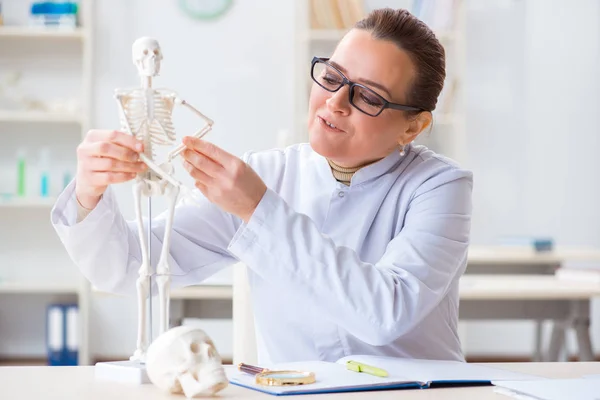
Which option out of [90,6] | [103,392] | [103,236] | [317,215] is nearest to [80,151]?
[103,236]

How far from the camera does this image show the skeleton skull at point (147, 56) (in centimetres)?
120

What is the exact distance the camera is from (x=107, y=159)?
48.3 inches

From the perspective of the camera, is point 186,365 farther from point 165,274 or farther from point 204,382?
point 165,274

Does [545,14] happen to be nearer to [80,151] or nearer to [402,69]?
[402,69]

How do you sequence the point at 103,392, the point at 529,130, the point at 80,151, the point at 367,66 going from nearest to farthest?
the point at 103,392, the point at 80,151, the point at 367,66, the point at 529,130

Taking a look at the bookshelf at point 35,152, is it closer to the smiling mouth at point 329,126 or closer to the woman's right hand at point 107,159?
the smiling mouth at point 329,126

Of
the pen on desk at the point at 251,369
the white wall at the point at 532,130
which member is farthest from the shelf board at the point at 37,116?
the pen on desk at the point at 251,369

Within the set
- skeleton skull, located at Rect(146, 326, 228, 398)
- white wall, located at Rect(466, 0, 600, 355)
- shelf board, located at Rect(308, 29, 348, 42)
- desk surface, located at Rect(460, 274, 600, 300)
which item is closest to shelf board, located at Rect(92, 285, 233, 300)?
desk surface, located at Rect(460, 274, 600, 300)

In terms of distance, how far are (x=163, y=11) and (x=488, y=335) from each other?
275cm

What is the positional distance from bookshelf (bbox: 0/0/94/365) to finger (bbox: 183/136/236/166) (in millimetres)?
3751

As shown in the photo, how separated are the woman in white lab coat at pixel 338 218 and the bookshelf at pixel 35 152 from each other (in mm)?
3384

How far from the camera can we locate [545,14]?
522 centimetres

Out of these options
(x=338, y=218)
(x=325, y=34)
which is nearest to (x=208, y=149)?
(x=338, y=218)

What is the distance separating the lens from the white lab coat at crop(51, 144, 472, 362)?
1298 mm
